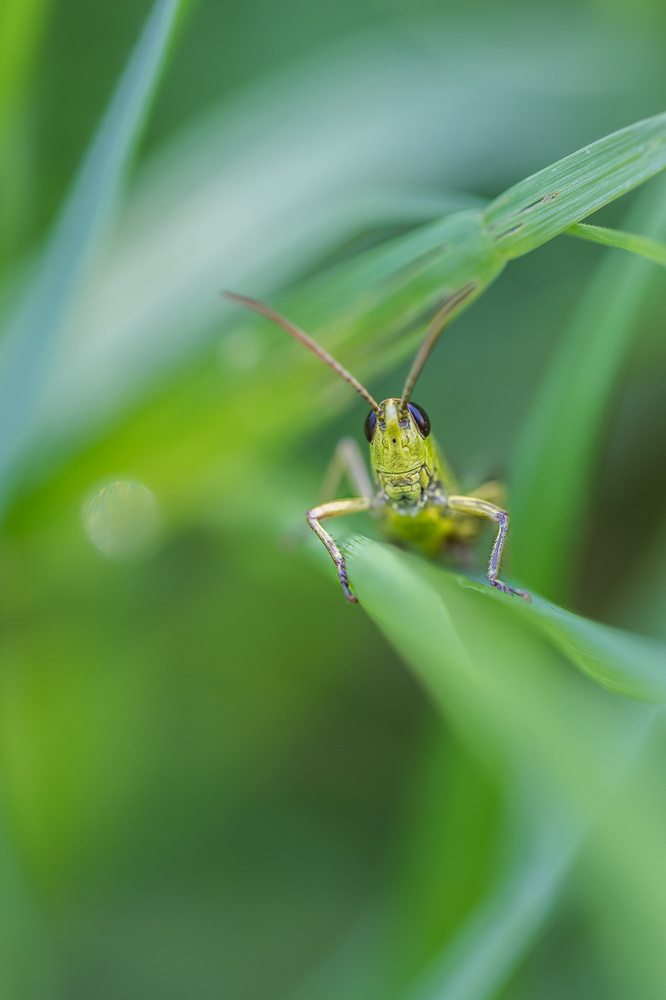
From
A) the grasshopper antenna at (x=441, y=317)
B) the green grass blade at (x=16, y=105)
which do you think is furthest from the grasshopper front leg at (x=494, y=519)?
the green grass blade at (x=16, y=105)

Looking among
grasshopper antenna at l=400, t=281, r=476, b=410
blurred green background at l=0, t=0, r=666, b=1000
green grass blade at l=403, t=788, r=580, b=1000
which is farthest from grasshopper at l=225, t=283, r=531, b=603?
green grass blade at l=403, t=788, r=580, b=1000

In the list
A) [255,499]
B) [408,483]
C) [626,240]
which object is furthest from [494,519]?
[255,499]

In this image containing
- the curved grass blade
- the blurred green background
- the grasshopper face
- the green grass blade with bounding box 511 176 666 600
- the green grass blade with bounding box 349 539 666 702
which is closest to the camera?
the green grass blade with bounding box 349 539 666 702

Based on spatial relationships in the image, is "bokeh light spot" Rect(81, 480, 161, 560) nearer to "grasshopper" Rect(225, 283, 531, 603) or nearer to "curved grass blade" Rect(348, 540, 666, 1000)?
"grasshopper" Rect(225, 283, 531, 603)

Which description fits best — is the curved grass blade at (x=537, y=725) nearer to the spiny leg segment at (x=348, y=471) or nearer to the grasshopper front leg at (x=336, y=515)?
the grasshopper front leg at (x=336, y=515)

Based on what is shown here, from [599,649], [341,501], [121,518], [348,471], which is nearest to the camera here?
[599,649]

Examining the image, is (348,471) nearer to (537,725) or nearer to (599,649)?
(537,725)
